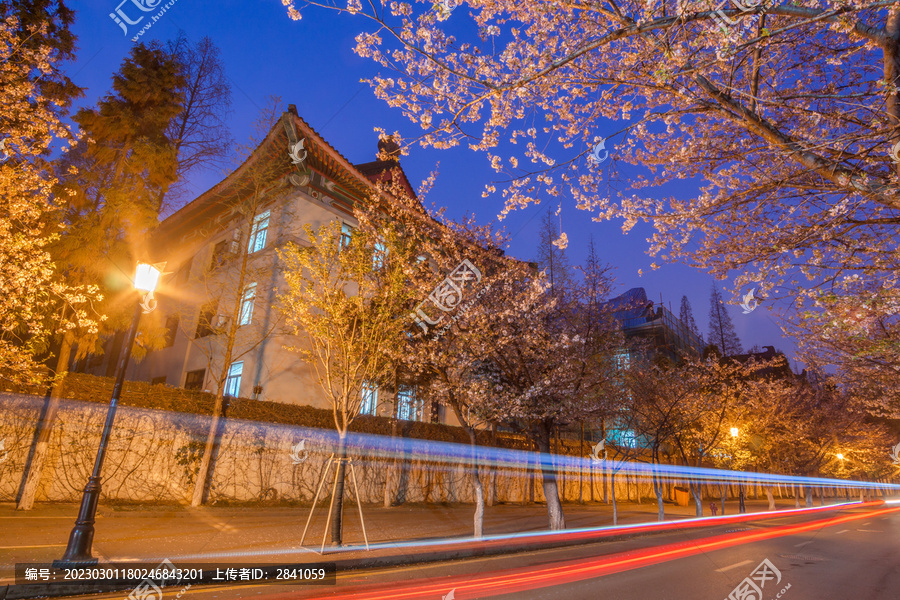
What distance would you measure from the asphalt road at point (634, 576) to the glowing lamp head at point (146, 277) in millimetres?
4942

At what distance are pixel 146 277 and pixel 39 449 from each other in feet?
21.2

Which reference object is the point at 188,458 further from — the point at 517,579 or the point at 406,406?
the point at 406,406

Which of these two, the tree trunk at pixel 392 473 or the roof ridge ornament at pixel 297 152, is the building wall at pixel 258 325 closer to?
the tree trunk at pixel 392 473

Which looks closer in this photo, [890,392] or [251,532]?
[251,532]

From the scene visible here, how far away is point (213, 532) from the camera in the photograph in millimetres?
9633

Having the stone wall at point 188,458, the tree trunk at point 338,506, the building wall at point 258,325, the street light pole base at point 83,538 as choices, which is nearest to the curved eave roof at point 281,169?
the building wall at point 258,325

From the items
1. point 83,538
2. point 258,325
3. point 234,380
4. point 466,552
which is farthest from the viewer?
point 234,380

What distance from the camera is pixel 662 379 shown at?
24.0m

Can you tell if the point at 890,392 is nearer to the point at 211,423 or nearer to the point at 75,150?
the point at 211,423

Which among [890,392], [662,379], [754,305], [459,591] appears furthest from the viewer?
[662,379]

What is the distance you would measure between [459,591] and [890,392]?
2343cm

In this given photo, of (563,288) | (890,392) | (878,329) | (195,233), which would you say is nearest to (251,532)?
(563,288)

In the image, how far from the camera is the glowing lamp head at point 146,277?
26.2 ft

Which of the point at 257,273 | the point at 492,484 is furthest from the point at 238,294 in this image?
the point at 492,484
